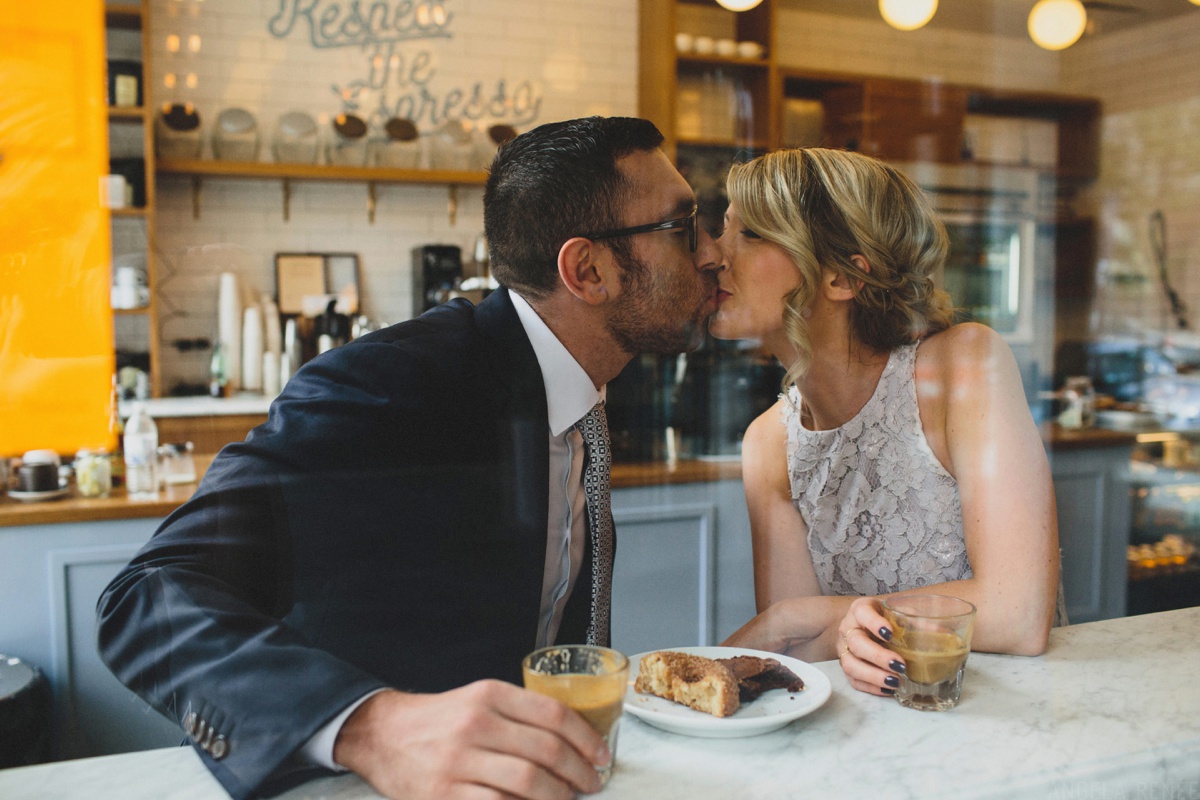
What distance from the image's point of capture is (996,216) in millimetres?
3607

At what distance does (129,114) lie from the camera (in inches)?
81.9

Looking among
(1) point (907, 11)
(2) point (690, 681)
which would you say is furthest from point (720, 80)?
(2) point (690, 681)

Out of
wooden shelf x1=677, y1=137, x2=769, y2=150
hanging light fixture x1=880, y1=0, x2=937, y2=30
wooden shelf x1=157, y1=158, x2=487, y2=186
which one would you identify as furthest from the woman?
wooden shelf x1=677, y1=137, x2=769, y2=150

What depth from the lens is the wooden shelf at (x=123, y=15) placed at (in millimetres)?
1288

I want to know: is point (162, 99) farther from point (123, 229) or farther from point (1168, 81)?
point (1168, 81)

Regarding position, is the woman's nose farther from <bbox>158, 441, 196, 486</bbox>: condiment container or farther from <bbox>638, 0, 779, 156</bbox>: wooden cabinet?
<bbox>638, 0, 779, 156</bbox>: wooden cabinet

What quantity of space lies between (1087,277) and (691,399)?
2769 millimetres

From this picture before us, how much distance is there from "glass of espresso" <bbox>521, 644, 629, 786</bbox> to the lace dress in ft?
2.45

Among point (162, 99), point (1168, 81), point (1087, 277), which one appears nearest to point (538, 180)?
point (162, 99)

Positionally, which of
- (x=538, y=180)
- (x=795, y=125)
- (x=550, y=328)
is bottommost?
(x=550, y=328)

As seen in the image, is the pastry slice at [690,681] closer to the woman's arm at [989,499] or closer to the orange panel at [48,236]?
the woman's arm at [989,499]

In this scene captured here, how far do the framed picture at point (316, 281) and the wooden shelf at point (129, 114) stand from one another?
0.50 metres

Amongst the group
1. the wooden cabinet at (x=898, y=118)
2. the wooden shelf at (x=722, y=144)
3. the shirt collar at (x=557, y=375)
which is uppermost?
the wooden cabinet at (x=898, y=118)

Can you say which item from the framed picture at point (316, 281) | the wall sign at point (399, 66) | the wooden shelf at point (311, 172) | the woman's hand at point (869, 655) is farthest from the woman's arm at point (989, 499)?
the wooden shelf at point (311, 172)
